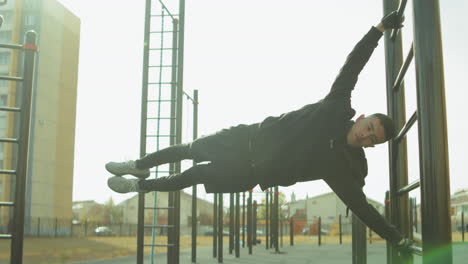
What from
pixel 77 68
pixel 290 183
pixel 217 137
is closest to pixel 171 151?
pixel 217 137

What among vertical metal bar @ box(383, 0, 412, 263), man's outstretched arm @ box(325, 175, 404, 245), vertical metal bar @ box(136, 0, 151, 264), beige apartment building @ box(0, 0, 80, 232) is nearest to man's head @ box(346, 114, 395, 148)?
vertical metal bar @ box(383, 0, 412, 263)

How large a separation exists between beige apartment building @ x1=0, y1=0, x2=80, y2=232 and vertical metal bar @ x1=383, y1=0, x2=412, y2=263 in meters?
34.9

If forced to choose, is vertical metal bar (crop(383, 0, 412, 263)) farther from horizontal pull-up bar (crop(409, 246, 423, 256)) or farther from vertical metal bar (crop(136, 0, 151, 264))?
vertical metal bar (crop(136, 0, 151, 264))

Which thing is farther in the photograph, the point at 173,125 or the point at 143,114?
the point at 173,125

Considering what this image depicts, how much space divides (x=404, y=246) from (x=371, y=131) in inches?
25.8

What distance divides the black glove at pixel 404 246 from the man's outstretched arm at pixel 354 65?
915mm

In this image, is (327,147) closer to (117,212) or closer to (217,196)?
(217,196)

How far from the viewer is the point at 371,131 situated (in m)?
3.22

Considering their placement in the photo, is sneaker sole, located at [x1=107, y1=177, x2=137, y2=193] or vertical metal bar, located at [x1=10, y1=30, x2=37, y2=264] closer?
vertical metal bar, located at [x1=10, y1=30, x2=37, y2=264]

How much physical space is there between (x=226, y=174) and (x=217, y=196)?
19.2ft

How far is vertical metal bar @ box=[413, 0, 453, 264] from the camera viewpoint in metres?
1.76

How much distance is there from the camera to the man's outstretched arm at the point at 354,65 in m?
3.38

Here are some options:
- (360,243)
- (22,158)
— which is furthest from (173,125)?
(22,158)

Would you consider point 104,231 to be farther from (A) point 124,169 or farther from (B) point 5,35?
(A) point 124,169
